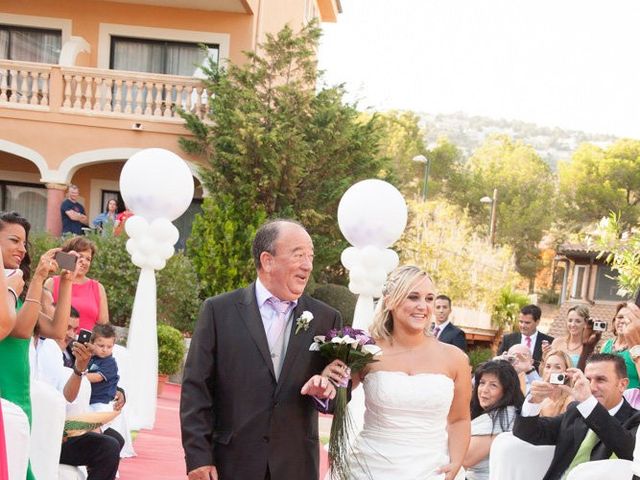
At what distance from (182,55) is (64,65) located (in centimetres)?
292

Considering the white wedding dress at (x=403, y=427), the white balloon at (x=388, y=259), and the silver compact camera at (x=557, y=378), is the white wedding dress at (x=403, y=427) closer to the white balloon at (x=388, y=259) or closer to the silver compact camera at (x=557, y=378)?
the silver compact camera at (x=557, y=378)

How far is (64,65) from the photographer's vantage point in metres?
21.1

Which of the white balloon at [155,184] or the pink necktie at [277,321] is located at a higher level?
the white balloon at [155,184]

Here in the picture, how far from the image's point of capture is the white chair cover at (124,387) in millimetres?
9741

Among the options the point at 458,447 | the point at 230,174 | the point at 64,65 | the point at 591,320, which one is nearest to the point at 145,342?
the point at 591,320

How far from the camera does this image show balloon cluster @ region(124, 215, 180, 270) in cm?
1176

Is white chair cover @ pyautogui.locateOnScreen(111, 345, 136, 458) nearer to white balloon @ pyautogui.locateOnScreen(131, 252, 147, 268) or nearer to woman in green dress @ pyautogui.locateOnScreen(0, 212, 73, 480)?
white balloon @ pyautogui.locateOnScreen(131, 252, 147, 268)

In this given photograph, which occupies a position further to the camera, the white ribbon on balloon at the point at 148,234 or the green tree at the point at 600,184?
the green tree at the point at 600,184

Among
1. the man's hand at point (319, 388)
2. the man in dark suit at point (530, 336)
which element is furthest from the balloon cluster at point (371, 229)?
the man's hand at point (319, 388)

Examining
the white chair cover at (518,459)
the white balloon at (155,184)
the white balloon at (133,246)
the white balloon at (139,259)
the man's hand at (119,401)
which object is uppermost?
the white balloon at (155,184)

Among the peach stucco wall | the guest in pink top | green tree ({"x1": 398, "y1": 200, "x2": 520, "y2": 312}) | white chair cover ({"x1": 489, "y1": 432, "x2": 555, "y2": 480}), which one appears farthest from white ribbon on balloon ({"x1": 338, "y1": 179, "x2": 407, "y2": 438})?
green tree ({"x1": 398, "y1": 200, "x2": 520, "y2": 312})

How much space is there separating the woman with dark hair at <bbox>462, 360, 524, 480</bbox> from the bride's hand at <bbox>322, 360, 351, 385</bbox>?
2.90 m

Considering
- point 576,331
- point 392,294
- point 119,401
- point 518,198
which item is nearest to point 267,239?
point 392,294

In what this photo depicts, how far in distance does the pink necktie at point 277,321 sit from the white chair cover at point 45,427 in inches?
76.4
